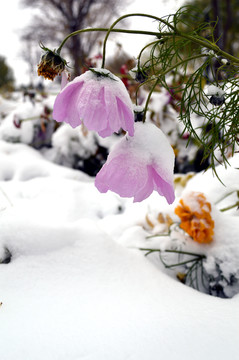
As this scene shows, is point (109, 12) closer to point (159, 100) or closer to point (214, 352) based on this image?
point (159, 100)

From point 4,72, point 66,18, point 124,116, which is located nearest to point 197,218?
point 124,116

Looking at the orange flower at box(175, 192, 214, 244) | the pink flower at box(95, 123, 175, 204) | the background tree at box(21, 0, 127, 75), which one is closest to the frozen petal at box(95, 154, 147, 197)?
the pink flower at box(95, 123, 175, 204)

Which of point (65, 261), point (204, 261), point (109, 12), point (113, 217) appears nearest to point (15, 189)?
point (113, 217)

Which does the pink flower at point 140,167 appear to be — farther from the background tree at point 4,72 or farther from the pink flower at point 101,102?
the background tree at point 4,72

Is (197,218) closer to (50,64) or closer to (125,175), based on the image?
(125,175)

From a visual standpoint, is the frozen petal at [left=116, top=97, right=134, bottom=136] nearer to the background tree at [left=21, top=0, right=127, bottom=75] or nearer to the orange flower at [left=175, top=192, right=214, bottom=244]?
the orange flower at [left=175, top=192, right=214, bottom=244]
